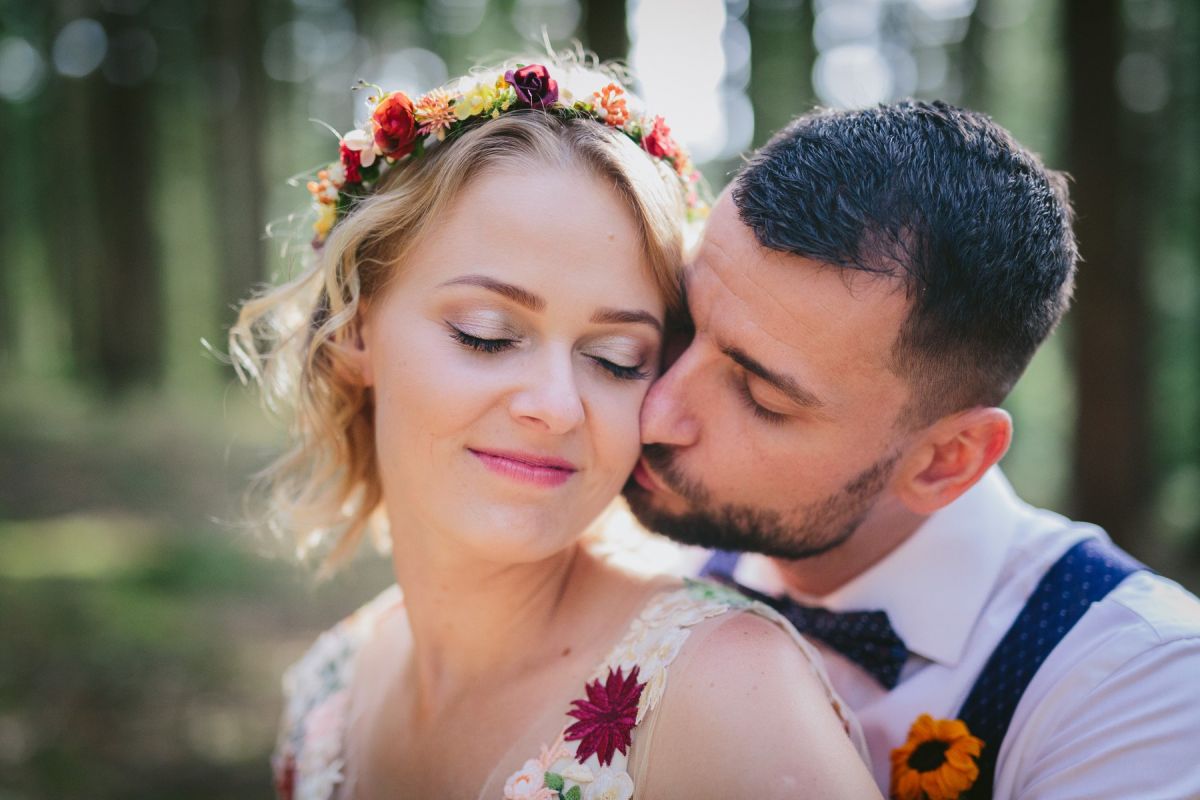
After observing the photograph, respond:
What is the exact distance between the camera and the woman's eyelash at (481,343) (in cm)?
235

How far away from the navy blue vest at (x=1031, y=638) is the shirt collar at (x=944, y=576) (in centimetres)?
12

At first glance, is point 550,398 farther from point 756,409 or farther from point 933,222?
point 933,222

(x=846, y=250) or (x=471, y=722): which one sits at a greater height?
(x=846, y=250)

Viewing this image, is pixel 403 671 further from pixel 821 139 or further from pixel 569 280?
pixel 821 139

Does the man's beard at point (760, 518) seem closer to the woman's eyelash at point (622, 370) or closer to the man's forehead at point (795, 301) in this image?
the woman's eyelash at point (622, 370)

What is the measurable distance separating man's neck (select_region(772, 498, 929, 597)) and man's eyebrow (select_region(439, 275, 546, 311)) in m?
1.27

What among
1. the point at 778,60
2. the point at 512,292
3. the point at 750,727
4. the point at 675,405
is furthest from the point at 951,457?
the point at 778,60

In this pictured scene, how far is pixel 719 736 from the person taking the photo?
6.54 ft

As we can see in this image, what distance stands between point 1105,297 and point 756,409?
22.7ft

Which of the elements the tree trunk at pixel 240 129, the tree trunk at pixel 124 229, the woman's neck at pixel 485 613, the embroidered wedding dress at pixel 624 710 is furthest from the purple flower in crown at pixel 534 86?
the tree trunk at pixel 124 229

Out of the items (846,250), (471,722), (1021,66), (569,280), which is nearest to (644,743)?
(471,722)

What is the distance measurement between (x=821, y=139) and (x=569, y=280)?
948 mm

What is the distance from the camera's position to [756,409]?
2.73m

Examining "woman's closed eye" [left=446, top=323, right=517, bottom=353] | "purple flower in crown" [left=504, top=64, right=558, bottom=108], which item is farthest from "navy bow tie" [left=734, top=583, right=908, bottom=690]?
"purple flower in crown" [left=504, top=64, right=558, bottom=108]
